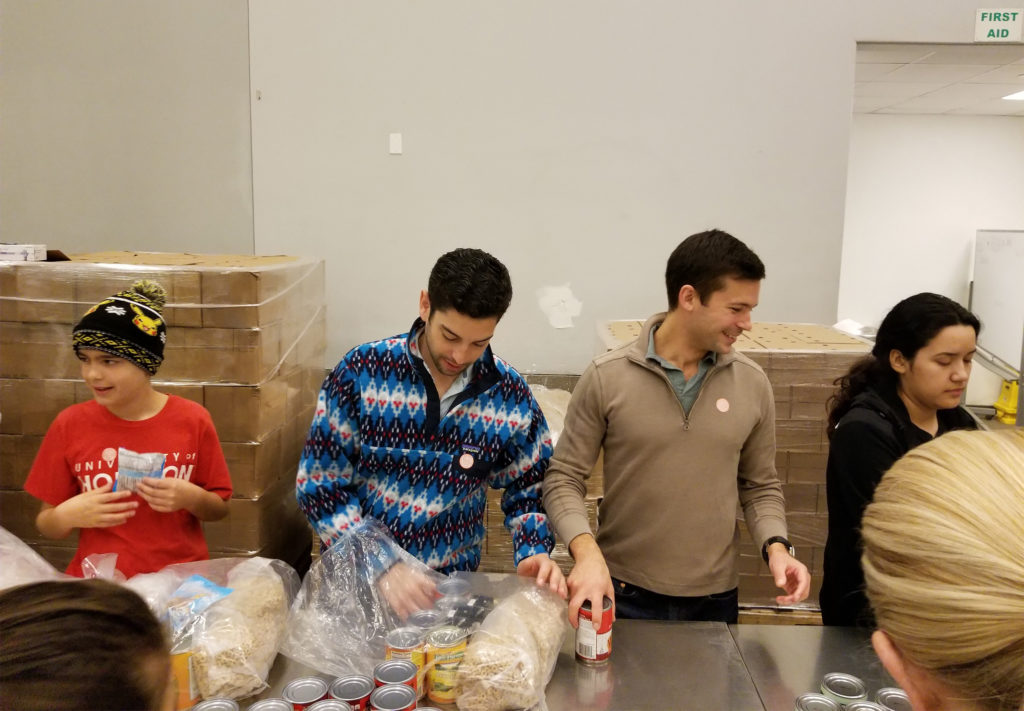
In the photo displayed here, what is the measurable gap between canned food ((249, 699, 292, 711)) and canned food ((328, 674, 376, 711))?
0.23ft

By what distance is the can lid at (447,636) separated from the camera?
1274mm

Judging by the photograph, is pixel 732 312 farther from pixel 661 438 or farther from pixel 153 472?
pixel 153 472

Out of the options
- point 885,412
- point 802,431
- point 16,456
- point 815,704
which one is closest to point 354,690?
point 815,704

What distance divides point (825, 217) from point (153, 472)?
10.6ft

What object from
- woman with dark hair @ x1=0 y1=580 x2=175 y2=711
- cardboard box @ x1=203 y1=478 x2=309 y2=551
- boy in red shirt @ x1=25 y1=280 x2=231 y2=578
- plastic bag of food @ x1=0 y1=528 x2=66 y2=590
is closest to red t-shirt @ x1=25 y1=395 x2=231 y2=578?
boy in red shirt @ x1=25 y1=280 x2=231 y2=578

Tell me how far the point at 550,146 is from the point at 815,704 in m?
3.00

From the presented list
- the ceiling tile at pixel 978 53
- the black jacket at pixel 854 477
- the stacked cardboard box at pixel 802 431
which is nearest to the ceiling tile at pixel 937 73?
the ceiling tile at pixel 978 53

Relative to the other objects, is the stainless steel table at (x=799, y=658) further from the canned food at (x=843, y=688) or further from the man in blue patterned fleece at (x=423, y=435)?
the man in blue patterned fleece at (x=423, y=435)

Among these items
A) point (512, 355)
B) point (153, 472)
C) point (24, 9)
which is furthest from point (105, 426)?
point (24, 9)

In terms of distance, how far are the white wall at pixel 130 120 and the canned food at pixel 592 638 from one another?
3.04 metres

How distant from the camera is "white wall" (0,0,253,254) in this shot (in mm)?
3801

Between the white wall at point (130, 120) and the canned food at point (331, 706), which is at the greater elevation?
the white wall at point (130, 120)

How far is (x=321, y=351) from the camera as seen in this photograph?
3.32 m

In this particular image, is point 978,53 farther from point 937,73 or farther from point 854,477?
point 854,477
